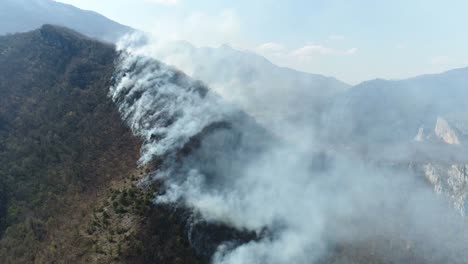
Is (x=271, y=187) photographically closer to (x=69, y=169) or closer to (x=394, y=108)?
(x=69, y=169)

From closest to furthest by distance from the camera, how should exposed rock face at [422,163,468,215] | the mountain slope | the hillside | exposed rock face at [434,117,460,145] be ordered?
1. the hillside
2. exposed rock face at [422,163,468,215]
3. exposed rock face at [434,117,460,145]
4. the mountain slope

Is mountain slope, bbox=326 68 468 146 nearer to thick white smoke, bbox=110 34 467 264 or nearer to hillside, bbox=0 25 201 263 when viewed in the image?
thick white smoke, bbox=110 34 467 264

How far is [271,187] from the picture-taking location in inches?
2899

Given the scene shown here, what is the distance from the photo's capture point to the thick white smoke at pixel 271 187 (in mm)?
65062

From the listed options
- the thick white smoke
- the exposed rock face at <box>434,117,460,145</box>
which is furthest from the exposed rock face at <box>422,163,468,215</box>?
the exposed rock face at <box>434,117,460,145</box>

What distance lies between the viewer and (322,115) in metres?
128

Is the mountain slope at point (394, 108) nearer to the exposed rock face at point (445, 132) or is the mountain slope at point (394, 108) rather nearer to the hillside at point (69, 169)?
the exposed rock face at point (445, 132)

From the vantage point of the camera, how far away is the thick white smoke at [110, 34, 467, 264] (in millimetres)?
65062

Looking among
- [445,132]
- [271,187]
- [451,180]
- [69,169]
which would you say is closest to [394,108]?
[445,132]

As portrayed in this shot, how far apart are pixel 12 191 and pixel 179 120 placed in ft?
95.6

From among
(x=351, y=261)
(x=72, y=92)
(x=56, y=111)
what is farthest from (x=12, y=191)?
(x=351, y=261)

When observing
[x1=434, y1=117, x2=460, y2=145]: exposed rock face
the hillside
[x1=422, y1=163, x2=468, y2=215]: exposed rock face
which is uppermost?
[x1=434, y1=117, x2=460, y2=145]: exposed rock face

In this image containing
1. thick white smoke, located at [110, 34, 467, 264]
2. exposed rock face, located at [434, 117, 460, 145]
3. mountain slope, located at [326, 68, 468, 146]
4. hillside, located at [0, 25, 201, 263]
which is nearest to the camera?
hillside, located at [0, 25, 201, 263]

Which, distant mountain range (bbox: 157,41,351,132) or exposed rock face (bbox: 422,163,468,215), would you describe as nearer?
exposed rock face (bbox: 422,163,468,215)
